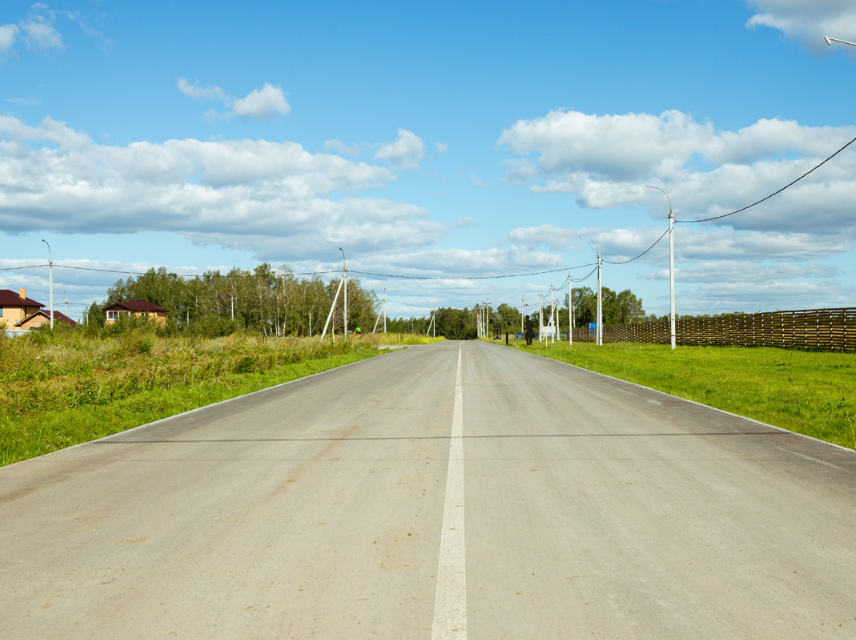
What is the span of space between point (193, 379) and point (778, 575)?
50.2 feet

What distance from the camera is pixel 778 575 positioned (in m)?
3.80

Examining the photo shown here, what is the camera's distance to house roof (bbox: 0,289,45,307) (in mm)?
75350

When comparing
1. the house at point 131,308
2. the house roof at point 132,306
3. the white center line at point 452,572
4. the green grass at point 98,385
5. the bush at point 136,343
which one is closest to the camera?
the white center line at point 452,572

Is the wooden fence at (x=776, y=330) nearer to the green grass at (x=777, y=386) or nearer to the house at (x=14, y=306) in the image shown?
the green grass at (x=777, y=386)

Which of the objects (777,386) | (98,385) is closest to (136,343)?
Answer: (98,385)

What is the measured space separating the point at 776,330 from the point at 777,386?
20098 millimetres

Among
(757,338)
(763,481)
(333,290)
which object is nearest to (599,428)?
(763,481)

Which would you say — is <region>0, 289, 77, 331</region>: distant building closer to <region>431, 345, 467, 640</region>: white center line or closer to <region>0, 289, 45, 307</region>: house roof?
<region>0, 289, 45, 307</region>: house roof

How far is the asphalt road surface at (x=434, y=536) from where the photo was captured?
10.7 feet

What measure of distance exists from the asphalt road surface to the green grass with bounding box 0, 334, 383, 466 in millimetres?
1165

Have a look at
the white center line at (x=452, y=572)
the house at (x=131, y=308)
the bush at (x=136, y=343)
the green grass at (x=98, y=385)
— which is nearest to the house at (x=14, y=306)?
the house at (x=131, y=308)

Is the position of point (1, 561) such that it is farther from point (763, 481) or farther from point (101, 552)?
point (763, 481)

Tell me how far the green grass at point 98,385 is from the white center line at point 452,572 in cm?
589

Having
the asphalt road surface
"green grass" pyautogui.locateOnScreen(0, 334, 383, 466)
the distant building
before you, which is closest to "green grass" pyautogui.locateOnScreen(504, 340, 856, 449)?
the asphalt road surface
